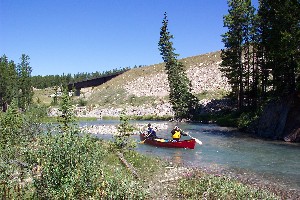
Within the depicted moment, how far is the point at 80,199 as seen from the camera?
10.8 metres

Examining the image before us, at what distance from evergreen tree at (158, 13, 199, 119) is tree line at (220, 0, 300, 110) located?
9.70m

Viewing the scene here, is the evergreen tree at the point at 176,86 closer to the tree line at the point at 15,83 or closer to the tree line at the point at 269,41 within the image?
the tree line at the point at 269,41

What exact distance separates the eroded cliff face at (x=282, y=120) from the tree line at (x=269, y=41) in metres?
1.51

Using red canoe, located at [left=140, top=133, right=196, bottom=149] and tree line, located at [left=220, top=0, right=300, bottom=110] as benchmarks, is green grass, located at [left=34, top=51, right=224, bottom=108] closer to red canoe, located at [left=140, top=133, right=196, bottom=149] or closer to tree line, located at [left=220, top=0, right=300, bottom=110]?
tree line, located at [left=220, top=0, right=300, bottom=110]

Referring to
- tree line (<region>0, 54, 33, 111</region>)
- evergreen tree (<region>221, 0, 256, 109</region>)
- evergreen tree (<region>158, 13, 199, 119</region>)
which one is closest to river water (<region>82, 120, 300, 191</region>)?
evergreen tree (<region>221, 0, 256, 109</region>)

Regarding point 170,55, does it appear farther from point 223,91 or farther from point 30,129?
point 30,129

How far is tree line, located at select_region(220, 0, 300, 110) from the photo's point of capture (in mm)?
Answer: 33250

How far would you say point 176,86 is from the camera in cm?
6569

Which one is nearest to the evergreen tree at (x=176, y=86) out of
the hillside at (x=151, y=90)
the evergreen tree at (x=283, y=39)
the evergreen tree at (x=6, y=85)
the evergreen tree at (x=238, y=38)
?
the hillside at (x=151, y=90)

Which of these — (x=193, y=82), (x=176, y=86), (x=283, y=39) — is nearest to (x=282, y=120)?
(x=283, y=39)

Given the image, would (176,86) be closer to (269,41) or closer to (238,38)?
(238,38)

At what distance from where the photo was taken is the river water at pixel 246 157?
67.7ft

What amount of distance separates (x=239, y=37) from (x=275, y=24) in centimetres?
1468

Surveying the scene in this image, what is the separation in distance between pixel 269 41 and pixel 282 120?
28.9 ft
